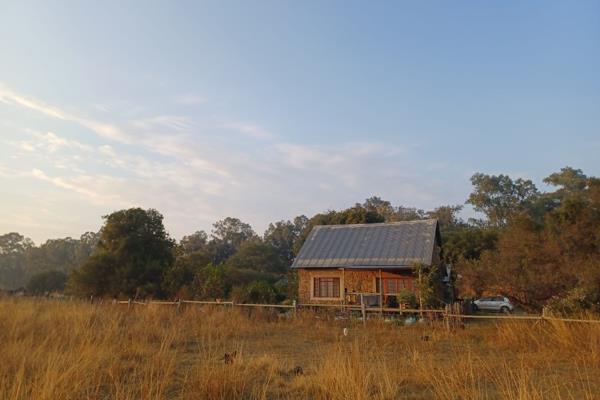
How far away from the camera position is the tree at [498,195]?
5397 cm

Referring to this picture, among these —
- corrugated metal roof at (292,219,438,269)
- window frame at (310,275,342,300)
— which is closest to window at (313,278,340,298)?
window frame at (310,275,342,300)

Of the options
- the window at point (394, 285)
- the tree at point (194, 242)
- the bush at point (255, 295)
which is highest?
the tree at point (194, 242)

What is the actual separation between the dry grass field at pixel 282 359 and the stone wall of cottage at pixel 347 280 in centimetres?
547

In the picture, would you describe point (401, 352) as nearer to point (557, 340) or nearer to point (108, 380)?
point (557, 340)

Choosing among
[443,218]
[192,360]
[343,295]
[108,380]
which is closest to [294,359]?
[192,360]

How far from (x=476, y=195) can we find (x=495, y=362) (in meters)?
52.6

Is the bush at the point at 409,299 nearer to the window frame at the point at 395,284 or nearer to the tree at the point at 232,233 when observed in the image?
the window frame at the point at 395,284

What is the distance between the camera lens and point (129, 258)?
26.8 metres

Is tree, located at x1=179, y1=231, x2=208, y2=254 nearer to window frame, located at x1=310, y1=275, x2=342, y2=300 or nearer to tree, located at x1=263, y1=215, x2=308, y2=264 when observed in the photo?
tree, located at x1=263, y1=215, x2=308, y2=264

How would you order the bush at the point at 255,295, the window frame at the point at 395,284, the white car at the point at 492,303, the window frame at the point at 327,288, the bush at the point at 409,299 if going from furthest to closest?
the white car at the point at 492,303
the bush at the point at 255,295
the window frame at the point at 327,288
the window frame at the point at 395,284
the bush at the point at 409,299

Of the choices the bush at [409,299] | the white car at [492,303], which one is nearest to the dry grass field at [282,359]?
the bush at [409,299]

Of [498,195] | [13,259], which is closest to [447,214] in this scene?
[498,195]

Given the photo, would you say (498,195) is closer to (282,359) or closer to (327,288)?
(327,288)

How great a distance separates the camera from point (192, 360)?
289 inches
